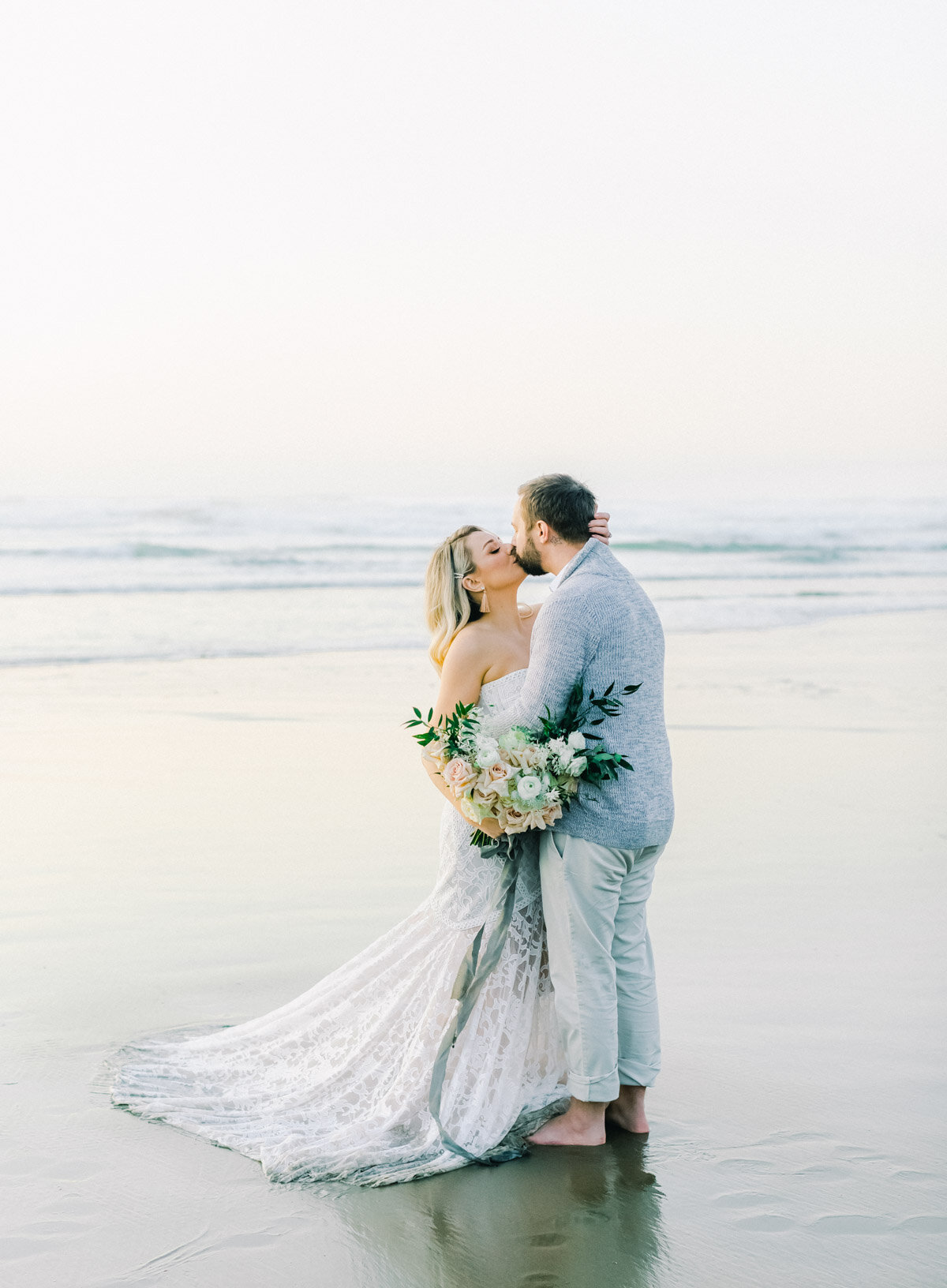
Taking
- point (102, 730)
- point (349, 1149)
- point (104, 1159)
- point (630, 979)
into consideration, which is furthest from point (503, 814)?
point (102, 730)

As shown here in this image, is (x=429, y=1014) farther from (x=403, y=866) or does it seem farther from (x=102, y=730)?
(x=102, y=730)

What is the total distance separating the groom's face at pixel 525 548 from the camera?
3594 mm

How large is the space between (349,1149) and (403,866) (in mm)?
2558

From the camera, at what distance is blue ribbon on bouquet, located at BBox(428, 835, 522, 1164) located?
3467 millimetres

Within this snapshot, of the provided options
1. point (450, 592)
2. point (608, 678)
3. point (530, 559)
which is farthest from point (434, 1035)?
point (530, 559)

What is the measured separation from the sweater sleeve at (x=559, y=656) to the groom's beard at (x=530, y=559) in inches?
8.9

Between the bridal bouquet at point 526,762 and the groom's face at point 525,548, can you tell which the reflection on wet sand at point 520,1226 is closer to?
the bridal bouquet at point 526,762

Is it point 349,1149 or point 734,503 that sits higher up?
point 734,503

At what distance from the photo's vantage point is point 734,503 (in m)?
32.0

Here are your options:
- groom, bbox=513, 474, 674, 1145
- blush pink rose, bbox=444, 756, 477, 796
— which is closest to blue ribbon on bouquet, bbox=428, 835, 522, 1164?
groom, bbox=513, 474, 674, 1145

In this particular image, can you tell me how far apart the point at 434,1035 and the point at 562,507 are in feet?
5.27

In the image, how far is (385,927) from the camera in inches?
201

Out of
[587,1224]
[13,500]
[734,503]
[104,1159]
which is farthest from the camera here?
[734,503]

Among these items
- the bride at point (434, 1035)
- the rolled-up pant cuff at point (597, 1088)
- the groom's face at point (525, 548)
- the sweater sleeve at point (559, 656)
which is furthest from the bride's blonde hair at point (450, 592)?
the rolled-up pant cuff at point (597, 1088)
